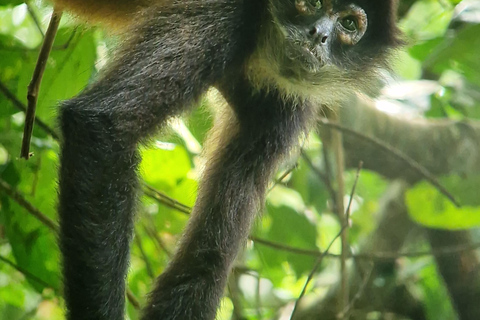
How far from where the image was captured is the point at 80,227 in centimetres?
274

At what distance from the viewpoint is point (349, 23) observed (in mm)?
3723

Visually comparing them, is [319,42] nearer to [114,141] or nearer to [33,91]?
[114,141]

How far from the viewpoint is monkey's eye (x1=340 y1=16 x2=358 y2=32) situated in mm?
3688

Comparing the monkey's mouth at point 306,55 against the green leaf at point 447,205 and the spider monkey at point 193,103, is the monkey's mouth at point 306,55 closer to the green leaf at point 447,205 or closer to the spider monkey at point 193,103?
Result: the spider monkey at point 193,103

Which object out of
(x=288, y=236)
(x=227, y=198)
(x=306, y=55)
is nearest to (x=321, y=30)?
(x=306, y=55)

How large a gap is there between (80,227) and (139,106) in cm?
59

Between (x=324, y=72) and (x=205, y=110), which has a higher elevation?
(x=324, y=72)

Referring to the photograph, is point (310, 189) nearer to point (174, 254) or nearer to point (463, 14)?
point (463, 14)

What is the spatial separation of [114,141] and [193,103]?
1.61ft

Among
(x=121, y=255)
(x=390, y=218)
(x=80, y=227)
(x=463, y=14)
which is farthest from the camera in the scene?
(x=390, y=218)

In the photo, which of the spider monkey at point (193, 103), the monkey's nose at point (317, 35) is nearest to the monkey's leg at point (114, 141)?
the spider monkey at point (193, 103)

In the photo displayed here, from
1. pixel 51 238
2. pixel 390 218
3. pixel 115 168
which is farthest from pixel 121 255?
pixel 390 218

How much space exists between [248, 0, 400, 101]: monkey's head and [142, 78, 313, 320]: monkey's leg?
17 centimetres

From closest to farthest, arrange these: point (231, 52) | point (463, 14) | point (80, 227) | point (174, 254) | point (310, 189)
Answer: point (80, 227), point (231, 52), point (174, 254), point (463, 14), point (310, 189)
